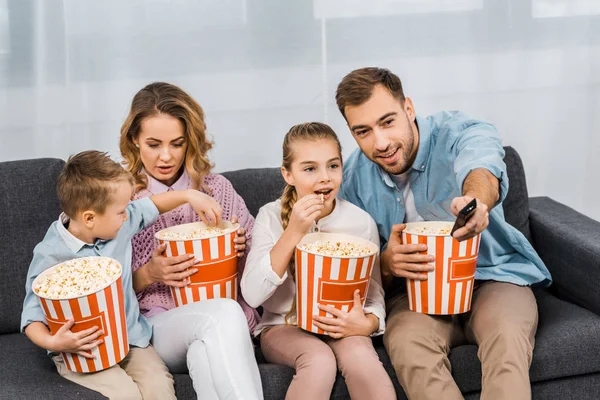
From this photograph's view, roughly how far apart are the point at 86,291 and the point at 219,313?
0.40m

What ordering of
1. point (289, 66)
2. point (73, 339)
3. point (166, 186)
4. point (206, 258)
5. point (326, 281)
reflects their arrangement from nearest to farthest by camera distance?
point (73, 339) → point (326, 281) → point (206, 258) → point (166, 186) → point (289, 66)

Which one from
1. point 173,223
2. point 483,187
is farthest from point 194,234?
point 483,187

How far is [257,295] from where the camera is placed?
2.14m

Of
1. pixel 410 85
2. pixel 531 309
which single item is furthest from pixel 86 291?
pixel 410 85

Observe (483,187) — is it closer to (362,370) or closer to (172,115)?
(362,370)

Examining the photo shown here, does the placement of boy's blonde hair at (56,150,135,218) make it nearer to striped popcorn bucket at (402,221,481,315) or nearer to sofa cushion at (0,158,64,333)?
sofa cushion at (0,158,64,333)

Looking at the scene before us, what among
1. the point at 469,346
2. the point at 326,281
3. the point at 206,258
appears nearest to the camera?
the point at 326,281

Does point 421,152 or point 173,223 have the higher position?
point 421,152

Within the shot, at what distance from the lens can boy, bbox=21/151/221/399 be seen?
1.94 m

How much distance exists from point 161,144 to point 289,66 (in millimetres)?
1011

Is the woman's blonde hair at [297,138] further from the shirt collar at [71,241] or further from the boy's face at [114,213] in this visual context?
the shirt collar at [71,241]

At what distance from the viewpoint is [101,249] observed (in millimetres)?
2121

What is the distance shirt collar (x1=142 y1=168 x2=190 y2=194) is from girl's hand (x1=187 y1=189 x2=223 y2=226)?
19cm

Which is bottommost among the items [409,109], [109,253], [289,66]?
[109,253]
